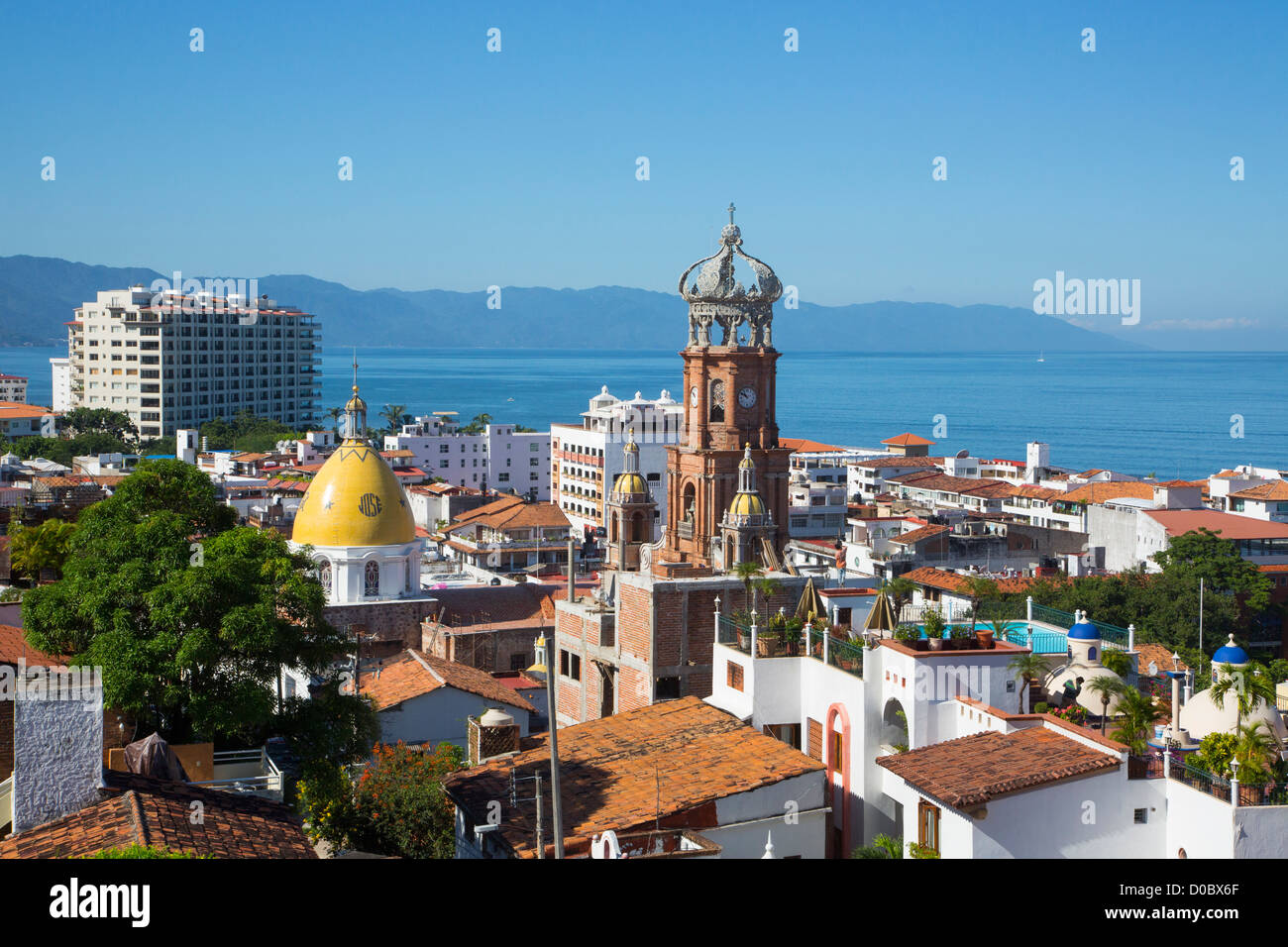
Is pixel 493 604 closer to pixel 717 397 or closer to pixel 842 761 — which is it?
pixel 717 397

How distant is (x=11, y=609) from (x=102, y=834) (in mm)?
16371

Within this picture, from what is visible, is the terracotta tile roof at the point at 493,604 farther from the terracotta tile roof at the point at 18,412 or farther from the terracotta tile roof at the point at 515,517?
the terracotta tile roof at the point at 18,412

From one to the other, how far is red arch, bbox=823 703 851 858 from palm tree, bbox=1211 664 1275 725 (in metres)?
4.70

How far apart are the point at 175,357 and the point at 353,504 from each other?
345ft

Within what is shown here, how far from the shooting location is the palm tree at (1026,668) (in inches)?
704

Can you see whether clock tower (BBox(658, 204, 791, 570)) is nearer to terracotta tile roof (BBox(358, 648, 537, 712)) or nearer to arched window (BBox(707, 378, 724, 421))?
arched window (BBox(707, 378, 724, 421))

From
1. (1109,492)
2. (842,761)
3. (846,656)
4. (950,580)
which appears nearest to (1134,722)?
(842,761)

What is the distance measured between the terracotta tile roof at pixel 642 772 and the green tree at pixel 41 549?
16.5 m

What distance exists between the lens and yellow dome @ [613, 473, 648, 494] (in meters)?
38.9

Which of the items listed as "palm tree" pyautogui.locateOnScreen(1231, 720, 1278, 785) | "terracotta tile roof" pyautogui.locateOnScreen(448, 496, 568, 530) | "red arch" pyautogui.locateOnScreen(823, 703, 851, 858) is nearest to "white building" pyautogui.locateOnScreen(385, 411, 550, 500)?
"terracotta tile roof" pyautogui.locateOnScreen(448, 496, 568, 530)

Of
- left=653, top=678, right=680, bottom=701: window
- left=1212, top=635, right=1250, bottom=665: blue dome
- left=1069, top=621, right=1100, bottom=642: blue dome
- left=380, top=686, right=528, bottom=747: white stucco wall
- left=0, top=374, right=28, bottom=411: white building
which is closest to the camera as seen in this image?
left=1212, top=635, right=1250, bottom=665: blue dome

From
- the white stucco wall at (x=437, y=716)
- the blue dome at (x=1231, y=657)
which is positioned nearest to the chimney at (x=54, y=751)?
the white stucco wall at (x=437, y=716)
